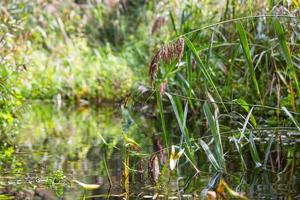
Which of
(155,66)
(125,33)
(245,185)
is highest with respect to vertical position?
(125,33)

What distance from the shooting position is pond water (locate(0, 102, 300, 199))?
136 inches

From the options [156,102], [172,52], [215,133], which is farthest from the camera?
[156,102]

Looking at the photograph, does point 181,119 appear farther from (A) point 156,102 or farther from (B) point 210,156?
(A) point 156,102

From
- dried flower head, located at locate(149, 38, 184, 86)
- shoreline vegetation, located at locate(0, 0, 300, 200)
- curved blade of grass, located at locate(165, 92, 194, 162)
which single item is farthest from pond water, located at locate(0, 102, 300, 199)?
dried flower head, located at locate(149, 38, 184, 86)

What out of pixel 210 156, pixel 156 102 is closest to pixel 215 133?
pixel 210 156

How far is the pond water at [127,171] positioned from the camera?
11.4 feet

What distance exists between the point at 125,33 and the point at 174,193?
11687 mm

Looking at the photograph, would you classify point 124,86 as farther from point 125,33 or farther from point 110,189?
point 110,189

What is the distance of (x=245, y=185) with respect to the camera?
11.9 ft

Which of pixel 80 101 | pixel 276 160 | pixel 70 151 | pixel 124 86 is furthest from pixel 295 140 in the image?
pixel 80 101

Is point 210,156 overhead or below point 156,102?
below

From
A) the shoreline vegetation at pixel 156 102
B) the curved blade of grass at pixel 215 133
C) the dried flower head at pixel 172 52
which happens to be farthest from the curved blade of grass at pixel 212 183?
the dried flower head at pixel 172 52

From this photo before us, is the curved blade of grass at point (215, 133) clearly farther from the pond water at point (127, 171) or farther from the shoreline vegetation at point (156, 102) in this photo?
the pond water at point (127, 171)

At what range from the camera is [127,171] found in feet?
11.9
